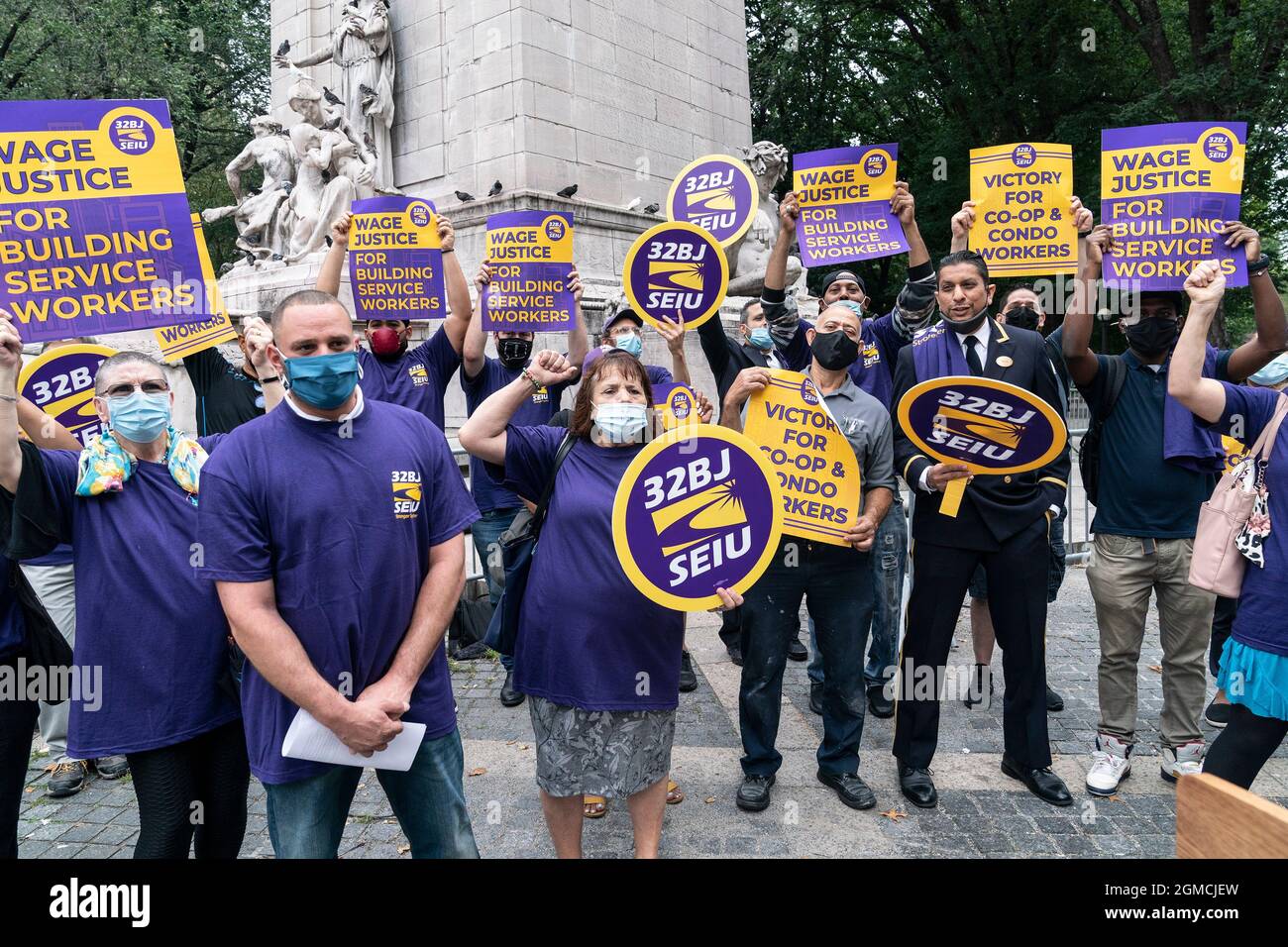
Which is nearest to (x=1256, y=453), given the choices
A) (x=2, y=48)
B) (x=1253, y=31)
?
(x=1253, y=31)

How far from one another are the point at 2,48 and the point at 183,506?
26387 mm

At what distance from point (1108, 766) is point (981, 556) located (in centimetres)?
130

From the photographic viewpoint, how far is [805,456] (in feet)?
13.7

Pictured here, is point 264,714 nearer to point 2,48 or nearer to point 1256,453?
point 1256,453

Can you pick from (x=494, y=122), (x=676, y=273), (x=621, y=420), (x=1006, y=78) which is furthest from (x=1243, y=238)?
(x=1006, y=78)

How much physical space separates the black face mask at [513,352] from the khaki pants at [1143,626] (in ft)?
12.5

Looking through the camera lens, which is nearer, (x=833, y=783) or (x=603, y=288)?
(x=833, y=783)

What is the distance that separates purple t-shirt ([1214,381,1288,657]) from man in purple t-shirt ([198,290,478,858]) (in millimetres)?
2995

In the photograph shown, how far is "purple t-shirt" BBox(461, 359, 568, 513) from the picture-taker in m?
5.94

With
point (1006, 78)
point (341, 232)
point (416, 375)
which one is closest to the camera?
point (341, 232)

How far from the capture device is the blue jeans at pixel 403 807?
2.66 meters

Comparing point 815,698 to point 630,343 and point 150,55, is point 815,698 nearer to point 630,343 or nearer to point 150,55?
point 630,343

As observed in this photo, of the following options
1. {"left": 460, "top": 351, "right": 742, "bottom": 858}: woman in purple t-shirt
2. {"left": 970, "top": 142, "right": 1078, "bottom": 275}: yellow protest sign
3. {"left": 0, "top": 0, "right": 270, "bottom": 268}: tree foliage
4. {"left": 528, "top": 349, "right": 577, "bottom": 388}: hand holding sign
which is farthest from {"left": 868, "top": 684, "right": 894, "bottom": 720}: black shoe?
{"left": 0, "top": 0, "right": 270, "bottom": 268}: tree foliage

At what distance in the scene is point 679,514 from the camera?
325 cm
